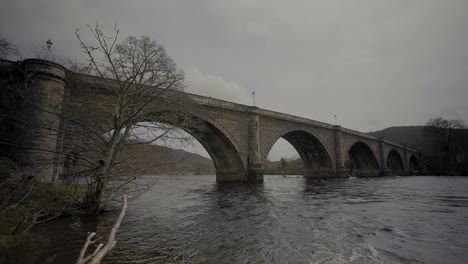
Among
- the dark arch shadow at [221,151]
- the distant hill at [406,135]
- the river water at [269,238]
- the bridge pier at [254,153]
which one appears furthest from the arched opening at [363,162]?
the distant hill at [406,135]

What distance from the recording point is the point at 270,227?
6.55 m

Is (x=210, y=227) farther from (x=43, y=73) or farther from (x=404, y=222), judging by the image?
(x=43, y=73)

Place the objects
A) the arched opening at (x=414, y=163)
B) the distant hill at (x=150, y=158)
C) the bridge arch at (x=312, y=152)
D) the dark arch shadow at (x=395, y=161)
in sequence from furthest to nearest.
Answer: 1. the arched opening at (x=414, y=163)
2. the dark arch shadow at (x=395, y=161)
3. the bridge arch at (x=312, y=152)
4. the distant hill at (x=150, y=158)

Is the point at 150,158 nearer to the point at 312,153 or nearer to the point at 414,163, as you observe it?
the point at 312,153

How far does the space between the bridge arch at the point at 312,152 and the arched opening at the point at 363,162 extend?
1589 centimetres

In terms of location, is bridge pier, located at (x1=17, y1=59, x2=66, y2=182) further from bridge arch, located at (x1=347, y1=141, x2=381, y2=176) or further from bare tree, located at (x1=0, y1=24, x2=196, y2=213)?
bridge arch, located at (x1=347, y1=141, x2=381, y2=176)

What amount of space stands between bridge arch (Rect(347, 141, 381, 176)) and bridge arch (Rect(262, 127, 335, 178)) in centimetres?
1549

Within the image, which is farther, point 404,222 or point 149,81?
point 149,81

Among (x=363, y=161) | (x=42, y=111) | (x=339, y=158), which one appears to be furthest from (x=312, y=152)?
(x=42, y=111)

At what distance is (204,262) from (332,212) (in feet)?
20.4

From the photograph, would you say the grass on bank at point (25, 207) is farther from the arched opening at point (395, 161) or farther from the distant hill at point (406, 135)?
the distant hill at point (406, 135)

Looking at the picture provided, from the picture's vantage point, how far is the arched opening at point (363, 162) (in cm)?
4951

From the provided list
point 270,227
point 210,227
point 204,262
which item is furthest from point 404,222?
point 204,262

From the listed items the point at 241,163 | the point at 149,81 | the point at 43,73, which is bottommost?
the point at 241,163
